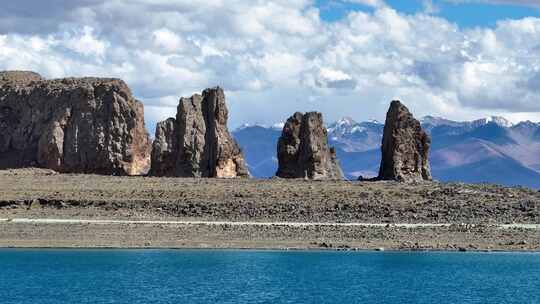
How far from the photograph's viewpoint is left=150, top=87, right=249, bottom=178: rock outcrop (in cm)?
9800

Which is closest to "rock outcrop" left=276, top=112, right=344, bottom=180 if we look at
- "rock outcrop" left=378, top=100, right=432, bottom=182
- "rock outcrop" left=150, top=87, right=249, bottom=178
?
"rock outcrop" left=150, top=87, right=249, bottom=178

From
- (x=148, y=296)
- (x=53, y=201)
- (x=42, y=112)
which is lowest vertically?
(x=148, y=296)

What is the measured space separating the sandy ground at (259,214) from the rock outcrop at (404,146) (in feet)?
12.5

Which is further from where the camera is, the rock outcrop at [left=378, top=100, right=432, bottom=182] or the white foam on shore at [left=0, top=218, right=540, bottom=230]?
the rock outcrop at [left=378, top=100, right=432, bottom=182]

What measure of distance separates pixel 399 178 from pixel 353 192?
8.41 metres

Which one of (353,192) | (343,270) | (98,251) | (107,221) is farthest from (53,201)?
(343,270)

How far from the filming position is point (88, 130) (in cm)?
10581

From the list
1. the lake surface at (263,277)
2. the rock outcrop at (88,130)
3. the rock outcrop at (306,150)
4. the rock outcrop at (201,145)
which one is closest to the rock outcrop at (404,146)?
the rock outcrop at (306,150)

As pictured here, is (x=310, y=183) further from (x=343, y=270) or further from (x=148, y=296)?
(x=148, y=296)

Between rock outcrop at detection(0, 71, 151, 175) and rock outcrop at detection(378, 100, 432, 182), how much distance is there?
21.5 meters

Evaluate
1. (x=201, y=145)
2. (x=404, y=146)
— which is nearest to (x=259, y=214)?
(x=201, y=145)

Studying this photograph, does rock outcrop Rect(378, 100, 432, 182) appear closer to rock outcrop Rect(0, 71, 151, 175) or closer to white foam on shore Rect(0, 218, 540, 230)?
white foam on shore Rect(0, 218, 540, 230)

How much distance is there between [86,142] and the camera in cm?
10594

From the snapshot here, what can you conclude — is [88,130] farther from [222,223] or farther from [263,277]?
[263,277]
